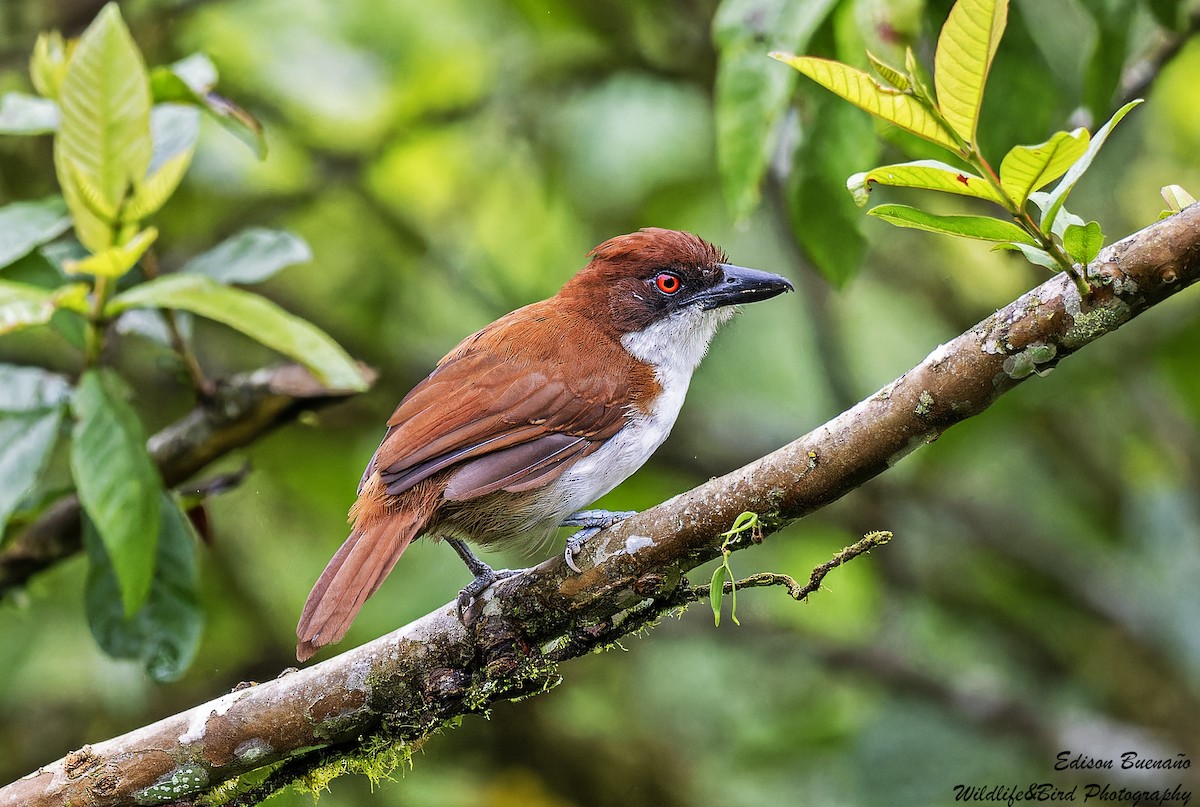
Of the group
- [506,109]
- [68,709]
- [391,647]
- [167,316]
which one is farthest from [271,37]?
[391,647]

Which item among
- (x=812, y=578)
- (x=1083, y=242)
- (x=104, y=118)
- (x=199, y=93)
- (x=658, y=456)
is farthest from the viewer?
(x=658, y=456)

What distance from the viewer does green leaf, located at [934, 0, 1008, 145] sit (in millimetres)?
1777

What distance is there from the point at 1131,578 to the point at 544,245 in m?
2.75

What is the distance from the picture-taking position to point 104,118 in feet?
9.01

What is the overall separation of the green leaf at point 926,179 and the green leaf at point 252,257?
6.11ft

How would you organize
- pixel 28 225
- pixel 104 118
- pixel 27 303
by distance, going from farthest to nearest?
pixel 28 225 < pixel 104 118 < pixel 27 303

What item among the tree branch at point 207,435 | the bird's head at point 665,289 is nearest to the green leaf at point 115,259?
the tree branch at point 207,435

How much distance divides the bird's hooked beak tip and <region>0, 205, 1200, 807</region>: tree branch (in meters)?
1.25

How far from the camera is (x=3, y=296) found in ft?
8.66

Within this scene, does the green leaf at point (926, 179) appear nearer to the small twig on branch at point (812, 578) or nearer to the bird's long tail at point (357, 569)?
the small twig on branch at point (812, 578)

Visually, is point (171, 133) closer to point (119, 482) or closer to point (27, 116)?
point (27, 116)

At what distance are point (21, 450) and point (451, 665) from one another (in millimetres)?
1320

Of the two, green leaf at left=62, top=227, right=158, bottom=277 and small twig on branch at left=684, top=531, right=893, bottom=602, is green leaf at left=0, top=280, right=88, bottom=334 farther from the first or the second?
small twig on branch at left=684, top=531, right=893, bottom=602

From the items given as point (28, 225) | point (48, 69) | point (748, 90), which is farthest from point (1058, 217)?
point (48, 69)
